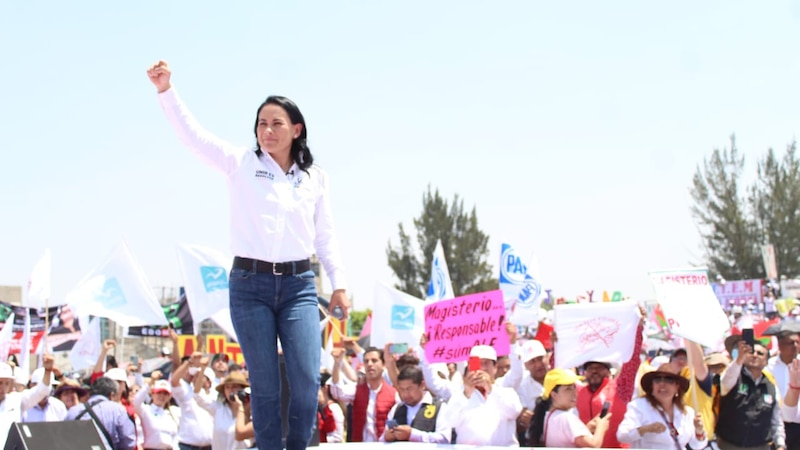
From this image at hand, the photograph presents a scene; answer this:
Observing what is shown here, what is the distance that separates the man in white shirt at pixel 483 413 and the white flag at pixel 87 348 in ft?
33.4

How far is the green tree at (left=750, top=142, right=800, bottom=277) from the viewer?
46.8 meters

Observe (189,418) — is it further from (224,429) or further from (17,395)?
(17,395)

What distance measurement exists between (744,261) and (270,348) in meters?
46.3

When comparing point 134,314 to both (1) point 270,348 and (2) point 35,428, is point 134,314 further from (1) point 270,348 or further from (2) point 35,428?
(1) point 270,348

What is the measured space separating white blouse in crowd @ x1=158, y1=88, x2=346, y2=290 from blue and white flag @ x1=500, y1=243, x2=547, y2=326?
444 inches

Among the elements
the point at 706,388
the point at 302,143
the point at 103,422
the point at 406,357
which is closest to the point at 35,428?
the point at 302,143

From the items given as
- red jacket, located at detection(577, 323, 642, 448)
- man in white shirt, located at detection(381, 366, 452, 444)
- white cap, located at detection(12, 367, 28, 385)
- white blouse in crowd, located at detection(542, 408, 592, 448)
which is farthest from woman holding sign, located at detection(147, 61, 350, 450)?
white cap, located at detection(12, 367, 28, 385)

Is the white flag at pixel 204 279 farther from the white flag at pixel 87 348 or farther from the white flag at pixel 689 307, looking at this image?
the white flag at pixel 689 307

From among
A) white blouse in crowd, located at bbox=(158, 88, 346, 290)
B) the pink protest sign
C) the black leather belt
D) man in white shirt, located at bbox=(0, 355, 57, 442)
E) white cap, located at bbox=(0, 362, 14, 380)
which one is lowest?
man in white shirt, located at bbox=(0, 355, 57, 442)

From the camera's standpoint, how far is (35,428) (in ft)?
19.1

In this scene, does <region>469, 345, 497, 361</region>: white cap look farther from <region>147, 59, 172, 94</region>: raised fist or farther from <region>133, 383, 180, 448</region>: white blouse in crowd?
<region>147, 59, 172, 94</region>: raised fist

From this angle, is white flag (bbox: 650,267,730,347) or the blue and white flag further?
the blue and white flag

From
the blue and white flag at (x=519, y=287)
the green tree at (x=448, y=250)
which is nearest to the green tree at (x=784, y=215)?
the green tree at (x=448, y=250)

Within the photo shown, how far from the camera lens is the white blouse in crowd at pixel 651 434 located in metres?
7.29
